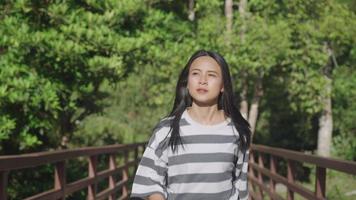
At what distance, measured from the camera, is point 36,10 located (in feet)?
33.3

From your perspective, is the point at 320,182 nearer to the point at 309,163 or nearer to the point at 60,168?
the point at 309,163

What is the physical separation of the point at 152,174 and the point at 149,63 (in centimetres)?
872

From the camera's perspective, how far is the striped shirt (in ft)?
10.3

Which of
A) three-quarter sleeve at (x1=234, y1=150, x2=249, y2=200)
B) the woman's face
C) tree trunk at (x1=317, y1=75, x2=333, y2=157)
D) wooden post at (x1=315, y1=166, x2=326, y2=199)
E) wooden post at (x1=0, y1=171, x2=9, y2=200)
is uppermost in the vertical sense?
the woman's face

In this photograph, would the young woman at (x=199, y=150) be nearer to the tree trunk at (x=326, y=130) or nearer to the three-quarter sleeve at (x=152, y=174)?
the three-quarter sleeve at (x=152, y=174)

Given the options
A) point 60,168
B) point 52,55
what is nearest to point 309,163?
point 60,168

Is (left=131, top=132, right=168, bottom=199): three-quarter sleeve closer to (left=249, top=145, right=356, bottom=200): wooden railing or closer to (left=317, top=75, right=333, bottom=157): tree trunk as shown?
(left=249, top=145, right=356, bottom=200): wooden railing

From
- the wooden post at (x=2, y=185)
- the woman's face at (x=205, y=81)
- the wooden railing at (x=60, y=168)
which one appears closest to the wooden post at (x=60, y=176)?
the wooden railing at (x=60, y=168)

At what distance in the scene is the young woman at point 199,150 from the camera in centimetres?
315

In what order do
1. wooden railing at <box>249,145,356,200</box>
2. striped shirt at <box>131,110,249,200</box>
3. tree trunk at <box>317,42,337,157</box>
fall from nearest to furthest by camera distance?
striped shirt at <box>131,110,249,200</box>
wooden railing at <box>249,145,356,200</box>
tree trunk at <box>317,42,337,157</box>

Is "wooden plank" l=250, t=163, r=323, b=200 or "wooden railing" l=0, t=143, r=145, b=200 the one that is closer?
"wooden railing" l=0, t=143, r=145, b=200

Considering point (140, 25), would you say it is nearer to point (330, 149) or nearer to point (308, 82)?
point (308, 82)

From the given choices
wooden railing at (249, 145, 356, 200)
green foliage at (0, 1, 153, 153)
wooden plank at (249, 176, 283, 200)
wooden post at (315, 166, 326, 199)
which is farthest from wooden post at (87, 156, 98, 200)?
wooden post at (315, 166, 326, 199)

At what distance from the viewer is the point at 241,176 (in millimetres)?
3316
